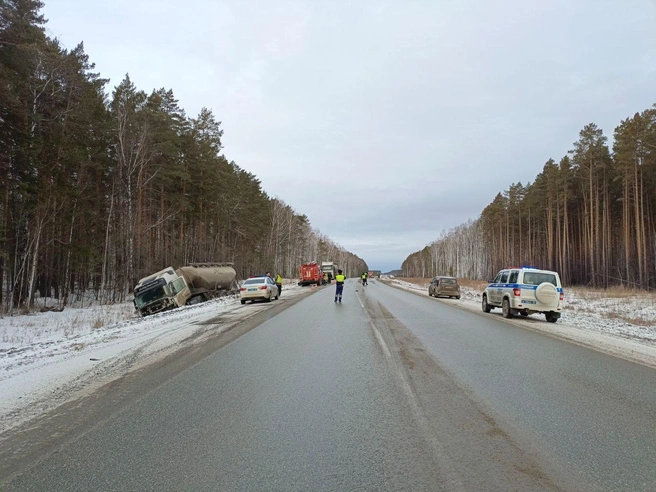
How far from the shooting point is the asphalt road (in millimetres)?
3547

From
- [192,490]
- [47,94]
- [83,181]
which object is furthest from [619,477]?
[83,181]

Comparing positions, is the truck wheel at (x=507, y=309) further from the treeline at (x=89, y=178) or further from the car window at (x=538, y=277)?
the treeline at (x=89, y=178)

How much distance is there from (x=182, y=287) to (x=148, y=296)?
2452mm

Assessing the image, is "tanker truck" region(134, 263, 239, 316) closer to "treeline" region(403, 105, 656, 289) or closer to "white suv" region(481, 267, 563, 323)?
"white suv" region(481, 267, 563, 323)

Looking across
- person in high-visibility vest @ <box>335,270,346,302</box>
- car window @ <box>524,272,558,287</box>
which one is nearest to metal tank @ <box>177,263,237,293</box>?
person in high-visibility vest @ <box>335,270,346,302</box>

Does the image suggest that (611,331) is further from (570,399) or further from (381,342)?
(570,399)

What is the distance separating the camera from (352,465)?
12.3 feet

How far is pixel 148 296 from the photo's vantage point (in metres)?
21.8

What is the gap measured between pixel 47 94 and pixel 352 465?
79.7 ft

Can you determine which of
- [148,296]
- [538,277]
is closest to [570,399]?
[538,277]

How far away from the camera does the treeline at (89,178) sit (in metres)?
19.3

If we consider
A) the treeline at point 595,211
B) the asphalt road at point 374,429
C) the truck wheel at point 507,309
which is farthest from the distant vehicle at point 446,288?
the asphalt road at point 374,429

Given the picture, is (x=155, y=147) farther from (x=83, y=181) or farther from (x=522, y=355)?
(x=522, y=355)

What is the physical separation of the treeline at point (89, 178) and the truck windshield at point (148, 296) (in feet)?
17.1
